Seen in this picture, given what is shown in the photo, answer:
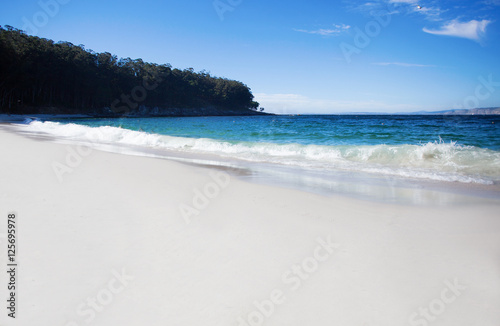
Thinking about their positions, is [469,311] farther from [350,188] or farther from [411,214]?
[350,188]

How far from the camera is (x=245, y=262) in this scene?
2396mm

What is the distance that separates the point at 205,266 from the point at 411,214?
9.65ft

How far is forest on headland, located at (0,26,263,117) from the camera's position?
51.0 meters

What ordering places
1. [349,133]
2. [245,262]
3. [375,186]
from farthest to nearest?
[349,133] → [375,186] → [245,262]

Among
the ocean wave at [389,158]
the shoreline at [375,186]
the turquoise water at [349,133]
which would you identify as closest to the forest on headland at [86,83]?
the turquoise water at [349,133]

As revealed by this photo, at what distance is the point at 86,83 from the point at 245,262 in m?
78.0

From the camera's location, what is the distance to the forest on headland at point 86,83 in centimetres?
5100

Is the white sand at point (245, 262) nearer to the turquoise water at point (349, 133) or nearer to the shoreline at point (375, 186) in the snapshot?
the shoreline at point (375, 186)

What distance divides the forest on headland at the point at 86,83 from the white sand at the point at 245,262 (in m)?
59.2

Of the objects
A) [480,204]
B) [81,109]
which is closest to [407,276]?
[480,204]

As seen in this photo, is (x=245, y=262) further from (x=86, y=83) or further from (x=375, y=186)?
(x=86, y=83)

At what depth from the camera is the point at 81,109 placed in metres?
67.1

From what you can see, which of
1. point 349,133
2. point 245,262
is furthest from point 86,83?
point 245,262

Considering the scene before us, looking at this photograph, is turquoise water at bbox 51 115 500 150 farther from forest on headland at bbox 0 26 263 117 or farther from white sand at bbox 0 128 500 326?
forest on headland at bbox 0 26 263 117
